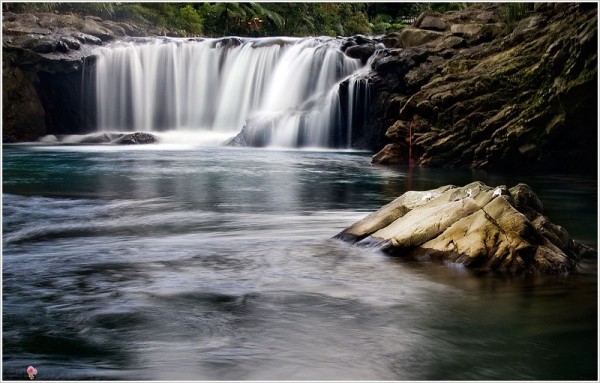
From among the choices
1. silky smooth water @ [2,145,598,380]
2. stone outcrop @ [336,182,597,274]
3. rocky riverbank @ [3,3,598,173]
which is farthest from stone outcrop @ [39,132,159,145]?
stone outcrop @ [336,182,597,274]

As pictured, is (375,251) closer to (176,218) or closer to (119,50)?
(176,218)

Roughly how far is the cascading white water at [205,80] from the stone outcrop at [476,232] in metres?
17.8

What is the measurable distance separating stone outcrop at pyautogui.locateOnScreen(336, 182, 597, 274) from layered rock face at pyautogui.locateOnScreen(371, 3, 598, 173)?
9.16 meters

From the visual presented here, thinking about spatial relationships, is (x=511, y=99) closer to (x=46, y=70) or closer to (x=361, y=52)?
(x=361, y=52)

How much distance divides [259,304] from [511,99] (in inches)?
523

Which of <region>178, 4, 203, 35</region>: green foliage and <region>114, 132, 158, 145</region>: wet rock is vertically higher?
<region>178, 4, 203, 35</region>: green foliage

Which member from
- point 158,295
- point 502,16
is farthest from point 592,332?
point 502,16

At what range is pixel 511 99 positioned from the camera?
17.4 m

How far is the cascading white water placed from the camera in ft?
83.6

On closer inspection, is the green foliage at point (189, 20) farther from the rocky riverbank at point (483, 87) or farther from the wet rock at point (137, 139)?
the wet rock at point (137, 139)

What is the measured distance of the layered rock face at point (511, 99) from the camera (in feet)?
52.0

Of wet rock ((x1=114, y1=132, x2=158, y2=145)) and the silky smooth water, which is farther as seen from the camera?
wet rock ((x1=114, y1=132, x2=158, y2=145))

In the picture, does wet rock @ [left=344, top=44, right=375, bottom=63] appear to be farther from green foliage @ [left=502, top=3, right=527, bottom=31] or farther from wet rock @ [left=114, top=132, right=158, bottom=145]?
wet rock @ [left=114, top=132, right=158, bottom=145]

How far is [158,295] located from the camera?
565cm
